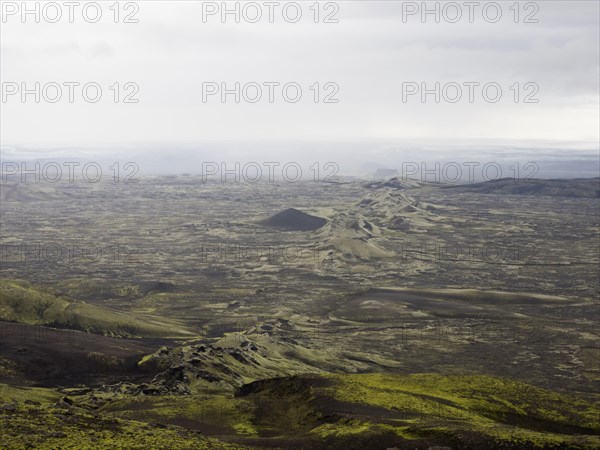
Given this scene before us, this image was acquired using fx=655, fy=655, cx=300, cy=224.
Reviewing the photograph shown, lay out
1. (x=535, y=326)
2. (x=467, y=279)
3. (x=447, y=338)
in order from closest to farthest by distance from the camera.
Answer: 1. (x=447, y=338)
2. (x=535, y=326)
3. (x=467, y=279)

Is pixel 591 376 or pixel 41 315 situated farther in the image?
pixel 41 315

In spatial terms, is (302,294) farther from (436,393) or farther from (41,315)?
(436,393)

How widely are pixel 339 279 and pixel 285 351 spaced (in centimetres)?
4944

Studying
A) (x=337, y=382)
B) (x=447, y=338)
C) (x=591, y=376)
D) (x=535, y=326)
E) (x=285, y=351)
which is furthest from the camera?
(x=535, y=326)

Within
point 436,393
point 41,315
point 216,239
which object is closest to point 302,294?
point 41,315

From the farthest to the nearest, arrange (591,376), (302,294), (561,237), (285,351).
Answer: (561,237) → (302,294) → (285,351) → (591,376)

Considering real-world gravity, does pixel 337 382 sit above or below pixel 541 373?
above

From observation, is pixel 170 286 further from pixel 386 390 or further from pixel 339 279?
pixel 386 390

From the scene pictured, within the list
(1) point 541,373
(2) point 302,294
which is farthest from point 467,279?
(1) point 541,373

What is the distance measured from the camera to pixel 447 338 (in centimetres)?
8019

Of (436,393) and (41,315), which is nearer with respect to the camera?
(436,393)

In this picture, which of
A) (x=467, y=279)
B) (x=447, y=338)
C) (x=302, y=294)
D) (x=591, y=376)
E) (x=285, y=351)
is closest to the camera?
(x=591, y=376)

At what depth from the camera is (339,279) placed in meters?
120

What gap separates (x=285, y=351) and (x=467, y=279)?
2224 inches
